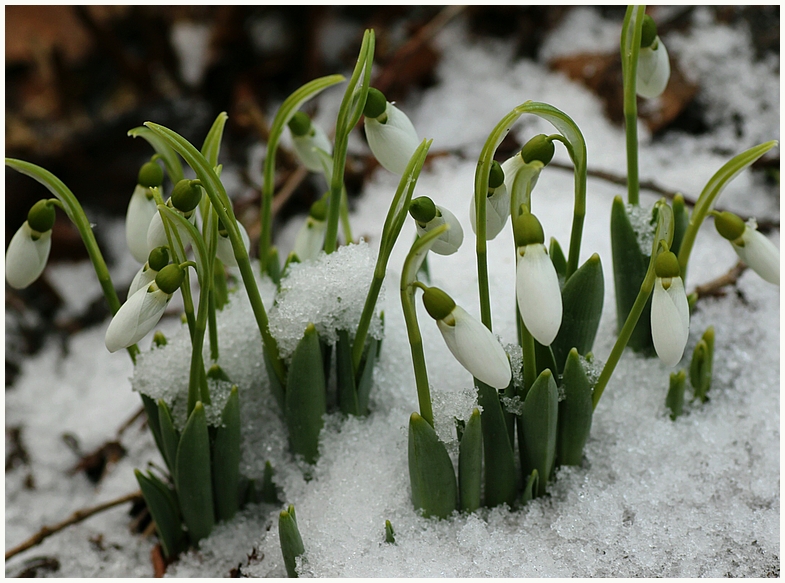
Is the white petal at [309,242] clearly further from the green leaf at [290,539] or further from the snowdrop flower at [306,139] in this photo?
the green leaf at [290,539]

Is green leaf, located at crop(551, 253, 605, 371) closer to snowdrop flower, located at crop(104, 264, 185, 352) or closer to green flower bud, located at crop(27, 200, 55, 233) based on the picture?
snowdrop flower, located at crop(104, 264, 185, 352)

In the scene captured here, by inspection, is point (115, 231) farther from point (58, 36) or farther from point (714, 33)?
point (714, 33)

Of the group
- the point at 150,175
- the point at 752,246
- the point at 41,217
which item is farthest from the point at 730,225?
the point at 41,217

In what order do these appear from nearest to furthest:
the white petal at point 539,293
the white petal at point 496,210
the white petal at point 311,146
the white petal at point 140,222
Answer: the white petal at point 539,293 → the white petal at point 496,210 → the white petal at point 140,222 → the white petal at point 311,146

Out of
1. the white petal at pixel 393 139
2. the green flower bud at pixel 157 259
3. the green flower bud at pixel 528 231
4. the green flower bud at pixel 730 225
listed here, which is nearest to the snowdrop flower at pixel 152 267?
the green flower bud at pixel 157 259

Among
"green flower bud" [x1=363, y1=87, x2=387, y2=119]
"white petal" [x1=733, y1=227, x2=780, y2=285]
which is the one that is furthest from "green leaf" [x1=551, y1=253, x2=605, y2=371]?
"green flower bud" [x1=363, y1=87, x2=387, y2=119]

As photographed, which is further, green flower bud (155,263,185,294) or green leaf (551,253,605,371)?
green leaf (551,253,605,371)

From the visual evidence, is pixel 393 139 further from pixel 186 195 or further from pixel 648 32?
pixel 648 32
